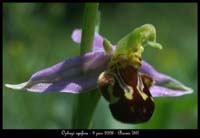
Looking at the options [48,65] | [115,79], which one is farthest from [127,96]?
[48,65]

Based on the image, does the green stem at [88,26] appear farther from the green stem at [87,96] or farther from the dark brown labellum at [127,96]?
the dark brown labellum at [127,96]

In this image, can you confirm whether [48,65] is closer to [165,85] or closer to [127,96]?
[165,85]

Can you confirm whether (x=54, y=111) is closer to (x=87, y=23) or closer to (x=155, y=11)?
(x=87, y=23)

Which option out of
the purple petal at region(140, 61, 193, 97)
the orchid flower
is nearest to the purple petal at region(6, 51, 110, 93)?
the orchid flower

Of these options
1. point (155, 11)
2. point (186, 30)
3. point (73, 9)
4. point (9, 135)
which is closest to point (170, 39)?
point (186, 30)

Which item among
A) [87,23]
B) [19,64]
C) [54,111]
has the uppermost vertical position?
[87,23]

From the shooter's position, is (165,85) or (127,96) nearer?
(127,96)

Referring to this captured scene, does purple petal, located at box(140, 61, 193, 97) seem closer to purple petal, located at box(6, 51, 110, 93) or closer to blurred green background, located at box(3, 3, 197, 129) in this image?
purple petal, located at box(6, 51, 110, 93)
